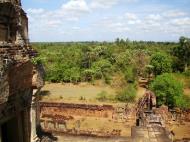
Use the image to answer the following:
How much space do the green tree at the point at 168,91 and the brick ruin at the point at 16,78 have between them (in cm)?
1759

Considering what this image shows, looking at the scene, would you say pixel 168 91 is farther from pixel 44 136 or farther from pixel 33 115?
pixel 33 115

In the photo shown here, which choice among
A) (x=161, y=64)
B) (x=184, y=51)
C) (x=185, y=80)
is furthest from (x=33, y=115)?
(x=184, y=51)

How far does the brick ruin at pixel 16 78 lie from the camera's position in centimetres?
783

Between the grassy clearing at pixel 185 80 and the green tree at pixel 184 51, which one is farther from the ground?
the green tree at pixel 184 51

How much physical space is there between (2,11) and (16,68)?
5.09ft

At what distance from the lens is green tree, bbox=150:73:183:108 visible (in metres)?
25.6

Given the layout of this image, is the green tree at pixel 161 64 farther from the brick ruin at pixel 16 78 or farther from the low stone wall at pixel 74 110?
the brick ruin at pixel 16 78

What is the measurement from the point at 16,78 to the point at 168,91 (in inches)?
752

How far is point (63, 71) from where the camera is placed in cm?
4441

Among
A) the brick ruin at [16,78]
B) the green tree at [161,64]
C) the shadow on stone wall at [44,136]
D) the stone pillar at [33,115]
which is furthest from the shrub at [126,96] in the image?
the stone pillar at [33,115]

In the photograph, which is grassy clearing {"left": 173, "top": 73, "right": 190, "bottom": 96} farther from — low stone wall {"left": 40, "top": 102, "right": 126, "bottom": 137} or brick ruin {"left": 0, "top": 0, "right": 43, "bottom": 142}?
brick ruin {"left": 0, "top": 0, "right": 43, "bottom": 142}

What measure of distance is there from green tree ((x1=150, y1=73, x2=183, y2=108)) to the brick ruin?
17587 mm

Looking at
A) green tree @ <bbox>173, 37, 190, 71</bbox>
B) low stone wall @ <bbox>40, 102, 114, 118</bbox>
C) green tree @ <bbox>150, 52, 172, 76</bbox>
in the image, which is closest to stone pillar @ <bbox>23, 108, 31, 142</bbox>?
low stone wall @ <bbox>40, 102, 114, 118</bbox>

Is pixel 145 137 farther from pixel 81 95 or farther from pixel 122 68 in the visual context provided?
pixel 122 68
